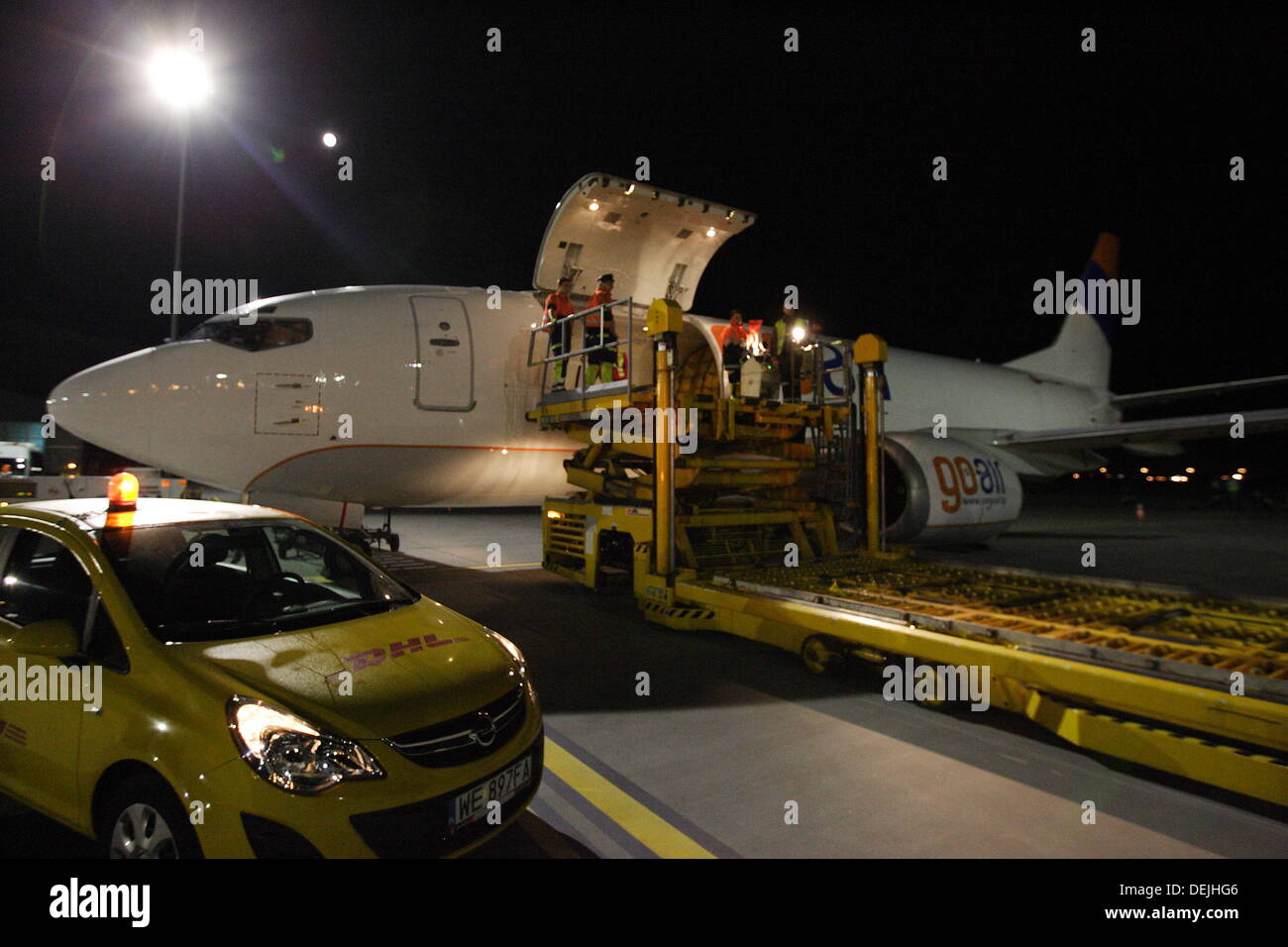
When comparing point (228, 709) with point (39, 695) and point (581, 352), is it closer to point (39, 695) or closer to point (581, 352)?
point (39, 695)

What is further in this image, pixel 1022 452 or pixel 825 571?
pixel 1022 452

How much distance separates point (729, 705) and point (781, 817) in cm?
144

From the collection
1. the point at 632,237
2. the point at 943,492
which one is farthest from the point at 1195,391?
the point at 632,237

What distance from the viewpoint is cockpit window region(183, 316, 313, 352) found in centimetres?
741

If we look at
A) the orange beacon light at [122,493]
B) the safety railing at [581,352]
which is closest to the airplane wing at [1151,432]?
the safety railing at [581,352]

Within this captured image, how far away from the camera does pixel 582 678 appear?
4.95 meters

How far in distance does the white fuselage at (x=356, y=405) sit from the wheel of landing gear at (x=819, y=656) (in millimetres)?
4482

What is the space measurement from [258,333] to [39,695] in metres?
5.73

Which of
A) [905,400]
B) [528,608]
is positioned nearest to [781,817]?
[528,608]

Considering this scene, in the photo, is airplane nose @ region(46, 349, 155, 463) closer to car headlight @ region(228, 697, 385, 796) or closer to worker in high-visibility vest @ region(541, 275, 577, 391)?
worker in high-visibility vest @ region(541, 275, 577, 391)

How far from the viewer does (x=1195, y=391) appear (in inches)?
649

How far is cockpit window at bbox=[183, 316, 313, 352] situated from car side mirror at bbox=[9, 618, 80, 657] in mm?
5601

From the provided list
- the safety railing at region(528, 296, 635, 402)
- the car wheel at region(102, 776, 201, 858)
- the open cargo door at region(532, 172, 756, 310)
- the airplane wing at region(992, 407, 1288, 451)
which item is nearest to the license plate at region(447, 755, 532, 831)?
the car wheel at region(102, 776, 201, 858)
